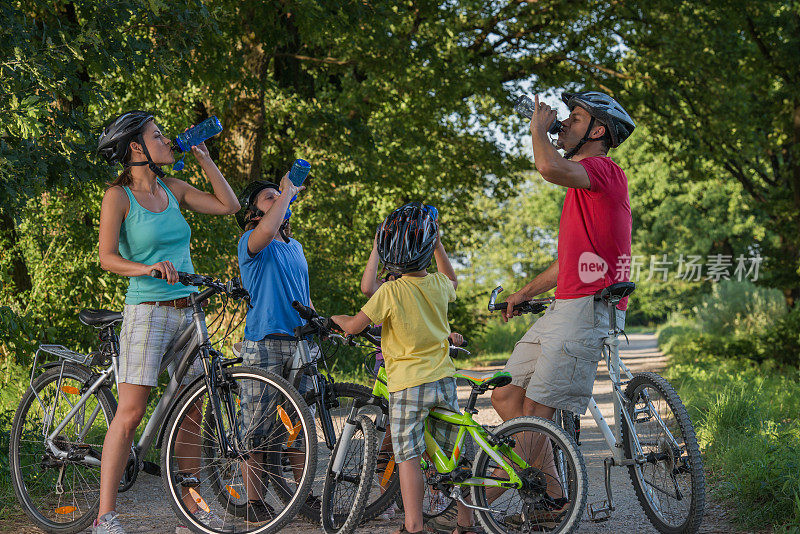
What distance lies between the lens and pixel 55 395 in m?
4.87

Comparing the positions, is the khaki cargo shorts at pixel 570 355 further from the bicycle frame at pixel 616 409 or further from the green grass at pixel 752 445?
the green grass at pixel 752 445

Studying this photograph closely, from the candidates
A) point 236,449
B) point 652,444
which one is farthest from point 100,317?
point 652,444

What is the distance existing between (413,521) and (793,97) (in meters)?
13.1

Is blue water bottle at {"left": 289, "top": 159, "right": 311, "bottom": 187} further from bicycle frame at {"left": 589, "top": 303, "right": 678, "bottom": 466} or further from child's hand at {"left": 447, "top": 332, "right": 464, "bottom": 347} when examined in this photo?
bicycle frame at {"left": 589, "top": 303, "right": 678, "bottom": 466}

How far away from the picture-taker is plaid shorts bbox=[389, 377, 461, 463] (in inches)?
161

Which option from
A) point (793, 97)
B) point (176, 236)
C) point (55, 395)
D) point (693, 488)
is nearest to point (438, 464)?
point (693, 488)

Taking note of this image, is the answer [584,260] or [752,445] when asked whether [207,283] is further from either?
[752,445]

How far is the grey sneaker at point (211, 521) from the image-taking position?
4.25 metres

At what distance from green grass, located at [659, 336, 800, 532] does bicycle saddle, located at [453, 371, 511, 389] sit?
1636 mm

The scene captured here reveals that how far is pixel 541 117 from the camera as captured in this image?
3.98 meters

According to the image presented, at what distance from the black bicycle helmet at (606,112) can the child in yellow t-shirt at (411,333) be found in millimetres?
945

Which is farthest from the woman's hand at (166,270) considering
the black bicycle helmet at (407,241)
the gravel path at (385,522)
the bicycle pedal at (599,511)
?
the bicycle pedal at (599,511)

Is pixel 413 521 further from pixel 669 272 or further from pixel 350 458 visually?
pixel 669 272

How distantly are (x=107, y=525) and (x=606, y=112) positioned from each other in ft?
10.5
